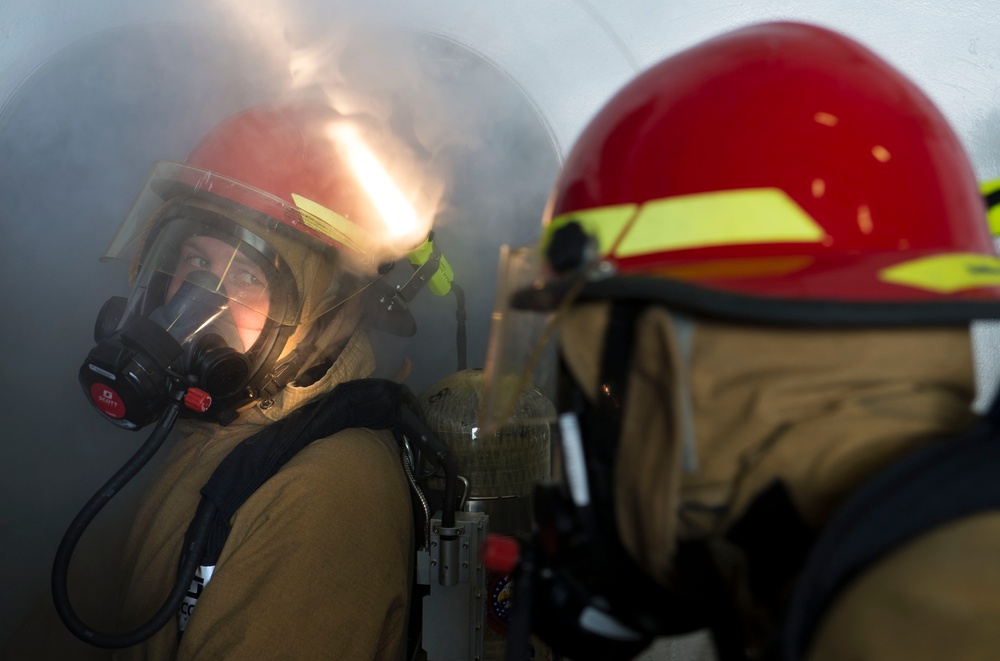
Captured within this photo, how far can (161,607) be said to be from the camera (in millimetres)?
1522

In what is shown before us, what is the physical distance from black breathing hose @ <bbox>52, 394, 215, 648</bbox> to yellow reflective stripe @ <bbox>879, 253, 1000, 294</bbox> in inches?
53.1

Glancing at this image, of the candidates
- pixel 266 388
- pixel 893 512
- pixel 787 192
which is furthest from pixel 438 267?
pixel 893 512

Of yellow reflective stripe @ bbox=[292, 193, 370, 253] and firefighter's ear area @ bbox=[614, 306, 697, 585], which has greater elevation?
yellow reflective stripe @ bbox=[292, 193, 370, 253]

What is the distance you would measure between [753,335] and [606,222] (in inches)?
8.5

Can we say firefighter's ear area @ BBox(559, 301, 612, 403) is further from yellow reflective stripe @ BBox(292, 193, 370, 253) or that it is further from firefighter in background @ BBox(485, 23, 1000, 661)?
yellow reflective stripe @ BBox(292, 193, 370, 253)

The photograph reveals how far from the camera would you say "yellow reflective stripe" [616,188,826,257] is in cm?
75

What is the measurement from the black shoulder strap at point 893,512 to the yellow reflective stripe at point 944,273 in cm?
16

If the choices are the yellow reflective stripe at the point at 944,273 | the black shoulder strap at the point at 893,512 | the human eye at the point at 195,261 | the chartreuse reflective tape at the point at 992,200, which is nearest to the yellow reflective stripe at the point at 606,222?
the yellow reflective stripe at the point at 944,273

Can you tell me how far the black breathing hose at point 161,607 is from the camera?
4.97 feet

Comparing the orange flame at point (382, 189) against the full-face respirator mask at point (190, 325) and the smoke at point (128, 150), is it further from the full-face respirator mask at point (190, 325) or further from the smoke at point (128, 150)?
the full-face respirator mask at point (190, 325)

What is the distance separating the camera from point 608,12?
173 cm

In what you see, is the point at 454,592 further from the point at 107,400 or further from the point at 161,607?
the point at 107,400

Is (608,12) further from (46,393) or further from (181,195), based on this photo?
(46,393)

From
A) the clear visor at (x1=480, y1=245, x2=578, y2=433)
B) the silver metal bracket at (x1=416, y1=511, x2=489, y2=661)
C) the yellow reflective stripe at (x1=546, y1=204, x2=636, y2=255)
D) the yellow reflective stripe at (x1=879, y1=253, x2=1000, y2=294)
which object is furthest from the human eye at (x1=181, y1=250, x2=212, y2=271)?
the yellow reflective stripe at (x1=879, y1=253, x2=1000, y2=294)
